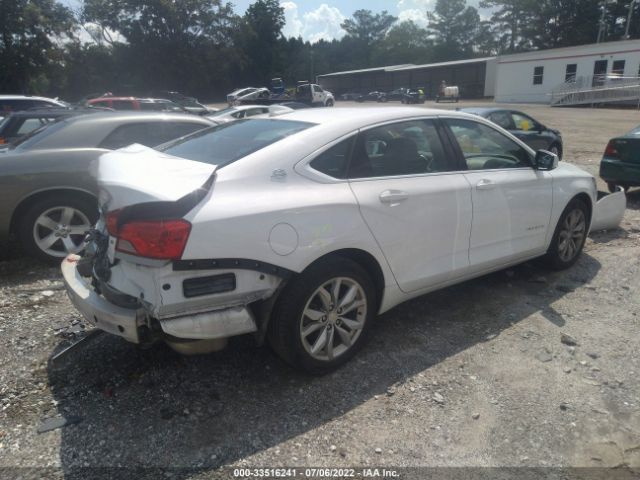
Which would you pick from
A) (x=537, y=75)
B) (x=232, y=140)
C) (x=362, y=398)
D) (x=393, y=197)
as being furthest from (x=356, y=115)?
(x=537, y=75)

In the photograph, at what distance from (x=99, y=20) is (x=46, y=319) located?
209 feet

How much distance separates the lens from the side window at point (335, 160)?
3.08 meters

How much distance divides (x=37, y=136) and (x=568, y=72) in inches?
1642

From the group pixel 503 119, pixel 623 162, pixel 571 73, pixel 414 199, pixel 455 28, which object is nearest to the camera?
pixel 414 199

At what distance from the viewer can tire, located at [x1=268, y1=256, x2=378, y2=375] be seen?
2861 millimetres

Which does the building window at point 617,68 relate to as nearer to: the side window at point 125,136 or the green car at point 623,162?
the green car at point 623,162

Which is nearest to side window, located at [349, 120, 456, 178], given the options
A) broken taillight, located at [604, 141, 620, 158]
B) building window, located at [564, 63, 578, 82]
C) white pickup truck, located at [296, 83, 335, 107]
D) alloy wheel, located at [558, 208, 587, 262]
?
alloy wheel, located at [558, 208, 587, 262]

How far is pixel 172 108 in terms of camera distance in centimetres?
1858

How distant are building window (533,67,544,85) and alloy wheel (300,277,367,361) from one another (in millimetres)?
43698

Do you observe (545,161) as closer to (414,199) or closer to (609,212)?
(414,199)

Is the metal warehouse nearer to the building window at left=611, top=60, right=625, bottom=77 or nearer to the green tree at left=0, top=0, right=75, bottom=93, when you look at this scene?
the building window at left=611, top=60, right=625, bottom=77

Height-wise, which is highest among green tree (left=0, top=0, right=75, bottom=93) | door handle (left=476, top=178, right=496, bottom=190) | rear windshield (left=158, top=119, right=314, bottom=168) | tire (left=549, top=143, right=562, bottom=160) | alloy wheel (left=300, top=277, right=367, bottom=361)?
green tree (left=0, top=0, right=75, bottom=93)

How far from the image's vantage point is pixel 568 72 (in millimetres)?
38562

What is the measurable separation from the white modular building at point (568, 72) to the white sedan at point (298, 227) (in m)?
37.5
